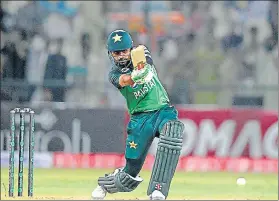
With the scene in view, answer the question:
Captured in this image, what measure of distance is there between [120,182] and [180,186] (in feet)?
12.9

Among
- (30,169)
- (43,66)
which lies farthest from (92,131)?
(30,169)

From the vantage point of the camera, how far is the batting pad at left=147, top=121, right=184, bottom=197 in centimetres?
782

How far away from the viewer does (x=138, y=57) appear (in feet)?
24.7

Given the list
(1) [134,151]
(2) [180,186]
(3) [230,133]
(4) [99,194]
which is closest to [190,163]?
(3) [230,133]

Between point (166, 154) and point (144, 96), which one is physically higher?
point (144, 96)

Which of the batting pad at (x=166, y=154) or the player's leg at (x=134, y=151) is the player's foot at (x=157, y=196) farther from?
the player's leg at (x=134, y=151)

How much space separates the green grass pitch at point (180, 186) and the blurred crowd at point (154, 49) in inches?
65.8

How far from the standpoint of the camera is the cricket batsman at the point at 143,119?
7.80 m

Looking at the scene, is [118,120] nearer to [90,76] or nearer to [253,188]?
[90,76]

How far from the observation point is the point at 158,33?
1575 centimetres

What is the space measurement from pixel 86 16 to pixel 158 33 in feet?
4.61

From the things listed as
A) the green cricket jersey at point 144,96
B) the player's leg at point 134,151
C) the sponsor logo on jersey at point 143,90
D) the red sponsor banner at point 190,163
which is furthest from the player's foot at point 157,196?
the red sponsor banner at point 190,163

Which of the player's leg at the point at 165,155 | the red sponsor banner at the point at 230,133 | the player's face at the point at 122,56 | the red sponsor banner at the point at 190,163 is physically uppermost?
the player's face at the point at 122,56

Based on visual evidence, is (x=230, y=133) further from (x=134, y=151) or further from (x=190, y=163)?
(x=134, y=151)
